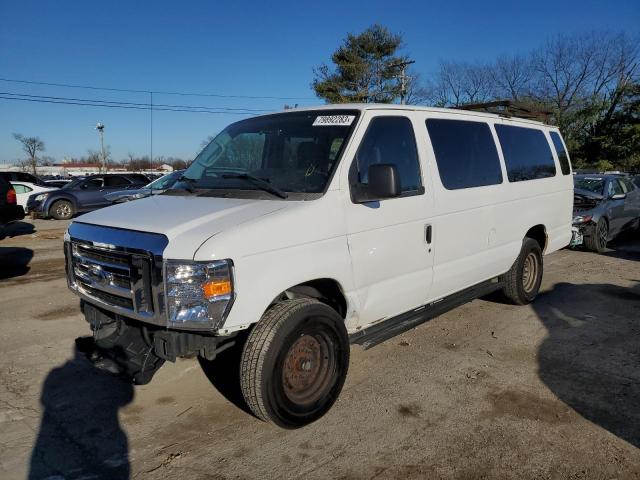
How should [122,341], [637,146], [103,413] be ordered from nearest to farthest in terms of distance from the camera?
1. [122,341]
2. [103,413]
3. [637,146]

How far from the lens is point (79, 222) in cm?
369

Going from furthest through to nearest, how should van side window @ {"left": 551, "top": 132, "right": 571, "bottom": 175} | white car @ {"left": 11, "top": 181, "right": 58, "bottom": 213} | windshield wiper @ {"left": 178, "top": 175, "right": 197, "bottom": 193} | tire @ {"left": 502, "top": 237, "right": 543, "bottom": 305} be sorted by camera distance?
white car @ {"left": 11, "top": 181, "right": 58, "bottom": 213} < van side window @ {"left": 551, "top": 132, "right": 571, "bottom": 175} < tire @ {"left": 502, "top": 237, "right": 543, "bottom": 305} < windshield wiper @ {"left": 178, "top": 175, "right": 197, "bottom": 193}

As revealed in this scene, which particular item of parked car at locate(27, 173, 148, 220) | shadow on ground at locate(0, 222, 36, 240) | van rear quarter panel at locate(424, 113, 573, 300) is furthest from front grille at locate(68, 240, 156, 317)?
parked car at locate(27, 173, 148, 220)

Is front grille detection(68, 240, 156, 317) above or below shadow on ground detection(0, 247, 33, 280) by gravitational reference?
above

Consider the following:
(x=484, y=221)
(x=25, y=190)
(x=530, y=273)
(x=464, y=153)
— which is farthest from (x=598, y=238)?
(x=25, y=190)

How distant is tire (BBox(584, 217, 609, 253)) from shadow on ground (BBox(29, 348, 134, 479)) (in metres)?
9.03

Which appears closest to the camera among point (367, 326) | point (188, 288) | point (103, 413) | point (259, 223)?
point (188, 288)

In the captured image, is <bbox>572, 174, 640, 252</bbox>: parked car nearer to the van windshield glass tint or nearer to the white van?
the van windshield glass tint

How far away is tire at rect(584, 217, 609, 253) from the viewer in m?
9.72

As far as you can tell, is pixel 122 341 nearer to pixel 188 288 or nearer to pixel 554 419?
pixel 188 288

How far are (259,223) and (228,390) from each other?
166cm

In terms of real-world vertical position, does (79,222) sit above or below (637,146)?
below

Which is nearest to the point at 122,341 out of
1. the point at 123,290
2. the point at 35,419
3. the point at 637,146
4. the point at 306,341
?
the point at 123,290

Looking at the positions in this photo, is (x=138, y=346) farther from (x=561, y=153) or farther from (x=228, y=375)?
(x=561, y=153)
